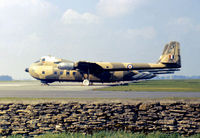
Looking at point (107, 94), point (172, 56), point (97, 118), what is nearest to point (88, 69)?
point (172, 56)

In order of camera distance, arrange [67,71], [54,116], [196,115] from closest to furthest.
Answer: [196,115] < [54,116] < [67,71]

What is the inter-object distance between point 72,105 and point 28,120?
2.35 meters

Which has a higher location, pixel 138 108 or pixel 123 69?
pixel 123 69

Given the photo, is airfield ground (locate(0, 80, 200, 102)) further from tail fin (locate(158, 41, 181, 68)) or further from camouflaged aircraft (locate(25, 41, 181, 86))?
tail fin (locate(158, 41, 181, 68))

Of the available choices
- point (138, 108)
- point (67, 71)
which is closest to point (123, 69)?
point (67, 71)

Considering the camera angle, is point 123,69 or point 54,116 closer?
point 54,116

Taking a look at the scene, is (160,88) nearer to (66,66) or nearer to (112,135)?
(112,135)

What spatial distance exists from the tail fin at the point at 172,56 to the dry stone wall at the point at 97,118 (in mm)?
31885

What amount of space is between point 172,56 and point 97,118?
34.0 m

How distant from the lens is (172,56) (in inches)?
1645

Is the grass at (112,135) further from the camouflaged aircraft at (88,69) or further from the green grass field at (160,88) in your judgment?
the camouflaged aircraft at (88,69)

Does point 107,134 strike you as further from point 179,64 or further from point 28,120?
point 179,64

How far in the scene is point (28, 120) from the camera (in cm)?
1132

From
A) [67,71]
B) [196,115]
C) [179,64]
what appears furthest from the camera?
[179,64]
